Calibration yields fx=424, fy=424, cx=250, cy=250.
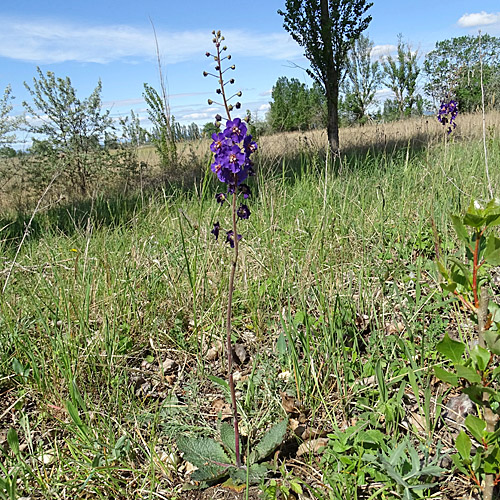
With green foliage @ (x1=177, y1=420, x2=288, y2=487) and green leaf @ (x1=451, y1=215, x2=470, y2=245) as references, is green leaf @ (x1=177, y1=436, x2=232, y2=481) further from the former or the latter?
green leaf @ (x1=451, y1=215, x2=470, y2=245)

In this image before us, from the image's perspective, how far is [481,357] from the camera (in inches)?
43.1

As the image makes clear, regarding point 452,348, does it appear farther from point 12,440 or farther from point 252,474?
point 12,440

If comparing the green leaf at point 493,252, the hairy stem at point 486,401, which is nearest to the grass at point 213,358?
the hairy stem at point 486,401

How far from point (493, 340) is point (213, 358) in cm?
148

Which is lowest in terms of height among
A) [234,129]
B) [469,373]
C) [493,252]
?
[469,373]

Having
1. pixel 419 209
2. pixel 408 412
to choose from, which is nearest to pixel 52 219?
pixel 419 209

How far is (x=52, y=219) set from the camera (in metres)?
5.38

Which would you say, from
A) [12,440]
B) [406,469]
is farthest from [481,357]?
[12,440]

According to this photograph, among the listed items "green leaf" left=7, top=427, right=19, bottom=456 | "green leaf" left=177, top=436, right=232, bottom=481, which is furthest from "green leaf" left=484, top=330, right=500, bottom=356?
"green leaf" left=7, top=427, right=19, bottom=456

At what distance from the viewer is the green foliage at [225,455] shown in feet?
4.92

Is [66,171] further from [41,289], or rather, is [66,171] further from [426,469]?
[426,469]

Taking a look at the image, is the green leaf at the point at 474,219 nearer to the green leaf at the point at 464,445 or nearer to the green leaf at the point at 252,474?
the green leaf at the point at 464,445

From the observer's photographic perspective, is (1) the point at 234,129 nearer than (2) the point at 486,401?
No

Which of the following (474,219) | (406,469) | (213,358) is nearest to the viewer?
(474,219)
